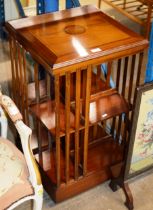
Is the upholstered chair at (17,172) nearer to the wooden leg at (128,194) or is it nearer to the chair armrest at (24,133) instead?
the chair armrest at (24,133)

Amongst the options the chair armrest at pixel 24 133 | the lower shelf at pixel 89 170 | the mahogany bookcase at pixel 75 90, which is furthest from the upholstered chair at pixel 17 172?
the lower shelf at pixel 89 170

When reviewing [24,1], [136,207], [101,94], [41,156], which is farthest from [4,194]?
[24,1]

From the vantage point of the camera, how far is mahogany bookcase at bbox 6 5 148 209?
1.47 meters

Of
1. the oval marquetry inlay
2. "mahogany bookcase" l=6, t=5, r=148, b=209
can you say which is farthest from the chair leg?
the oval marquetry inlay

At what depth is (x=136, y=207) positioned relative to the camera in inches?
74.2

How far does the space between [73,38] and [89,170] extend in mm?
698

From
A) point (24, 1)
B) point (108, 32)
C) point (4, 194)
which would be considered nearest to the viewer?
point (4, 194)

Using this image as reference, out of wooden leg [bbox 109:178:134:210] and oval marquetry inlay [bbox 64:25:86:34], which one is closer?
oval marquetry inlay [bbox 64:25:86:34]

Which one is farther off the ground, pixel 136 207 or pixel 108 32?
pixel 108 32

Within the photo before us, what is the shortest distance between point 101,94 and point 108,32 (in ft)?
0.99

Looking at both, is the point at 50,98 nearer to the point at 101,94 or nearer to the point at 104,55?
the point at 101,94

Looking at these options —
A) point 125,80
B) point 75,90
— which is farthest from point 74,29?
point 125,80

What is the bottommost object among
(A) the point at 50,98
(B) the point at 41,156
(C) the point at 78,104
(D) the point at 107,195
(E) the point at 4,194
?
(D) the point at 107,195

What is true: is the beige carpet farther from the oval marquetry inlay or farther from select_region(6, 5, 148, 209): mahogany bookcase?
the oval marquetry inlay
